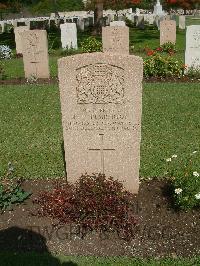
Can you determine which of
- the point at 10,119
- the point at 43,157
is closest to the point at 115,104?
the point at 43,157

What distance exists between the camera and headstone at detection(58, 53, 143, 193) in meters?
4.73

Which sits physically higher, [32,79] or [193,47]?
[193,47]

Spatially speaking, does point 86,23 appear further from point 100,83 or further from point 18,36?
point 100,83

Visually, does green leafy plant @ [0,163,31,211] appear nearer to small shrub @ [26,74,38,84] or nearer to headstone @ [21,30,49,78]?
small shrub @ [26,74,38,84]

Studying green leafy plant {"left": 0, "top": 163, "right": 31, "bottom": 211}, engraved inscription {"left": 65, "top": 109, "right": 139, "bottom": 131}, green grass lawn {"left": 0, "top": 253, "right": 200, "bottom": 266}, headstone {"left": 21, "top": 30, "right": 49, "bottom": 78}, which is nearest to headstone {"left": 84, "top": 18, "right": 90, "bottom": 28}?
headstone {"left": 21, "top": 30, "right": 49, "bottom": 78}

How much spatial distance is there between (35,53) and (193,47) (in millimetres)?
5793

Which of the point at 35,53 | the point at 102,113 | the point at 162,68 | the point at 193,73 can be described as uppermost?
the point at 35,53

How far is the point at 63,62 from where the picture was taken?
4797 mm

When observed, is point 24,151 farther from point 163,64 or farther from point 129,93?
point 163,64

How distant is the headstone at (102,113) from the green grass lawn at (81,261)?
1.38 metres

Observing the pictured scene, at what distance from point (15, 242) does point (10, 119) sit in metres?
5.30

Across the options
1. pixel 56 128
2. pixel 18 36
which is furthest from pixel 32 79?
pixel 18 36

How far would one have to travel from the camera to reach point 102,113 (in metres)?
5.00

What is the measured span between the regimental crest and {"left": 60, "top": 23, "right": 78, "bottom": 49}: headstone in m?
16.2
